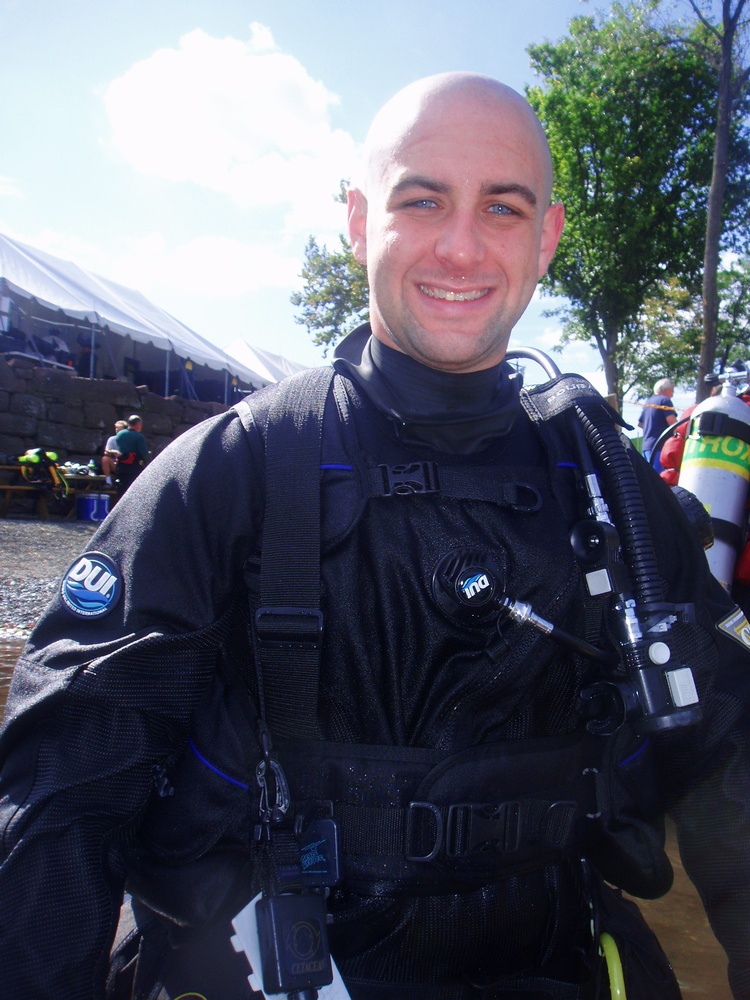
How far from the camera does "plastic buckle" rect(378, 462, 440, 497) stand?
4.28ft

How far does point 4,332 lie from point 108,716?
1472 cm

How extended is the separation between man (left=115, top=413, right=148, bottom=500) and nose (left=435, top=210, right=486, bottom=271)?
11.4m

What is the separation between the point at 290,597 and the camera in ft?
3.86

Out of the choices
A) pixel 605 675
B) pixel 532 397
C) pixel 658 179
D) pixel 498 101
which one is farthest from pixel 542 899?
pixel 658 179

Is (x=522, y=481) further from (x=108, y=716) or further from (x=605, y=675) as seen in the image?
(x=108, y=716)

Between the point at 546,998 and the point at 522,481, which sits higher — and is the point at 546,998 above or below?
below

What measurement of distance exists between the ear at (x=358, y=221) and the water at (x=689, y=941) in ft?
6.39

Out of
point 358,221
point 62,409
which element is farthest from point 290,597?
point 62,409

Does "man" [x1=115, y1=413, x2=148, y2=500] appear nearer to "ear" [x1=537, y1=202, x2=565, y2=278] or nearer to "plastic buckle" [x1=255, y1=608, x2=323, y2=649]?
"ear" [x1=537, y1=202, x2=565, y2=278]

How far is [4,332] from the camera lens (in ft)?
45.5

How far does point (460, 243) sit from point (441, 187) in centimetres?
11

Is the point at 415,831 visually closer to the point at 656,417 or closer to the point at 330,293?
the point at 656,417

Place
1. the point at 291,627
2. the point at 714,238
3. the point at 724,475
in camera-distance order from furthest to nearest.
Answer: the point at 714,238, the point at 724,475, the point at 291,627

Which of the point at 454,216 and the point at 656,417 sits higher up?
the point at 656,417
